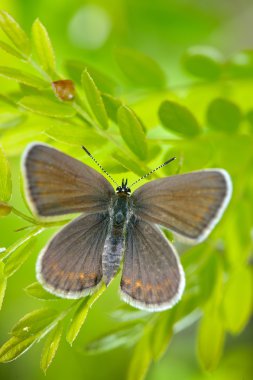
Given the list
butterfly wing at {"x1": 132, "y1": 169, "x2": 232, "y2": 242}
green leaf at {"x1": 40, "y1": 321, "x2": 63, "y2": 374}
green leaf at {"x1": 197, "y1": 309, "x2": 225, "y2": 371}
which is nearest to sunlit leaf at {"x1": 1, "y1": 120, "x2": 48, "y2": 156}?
butterfly wing at {"x1": 132, "y1": 169, "x2": 232, "y2": 242}

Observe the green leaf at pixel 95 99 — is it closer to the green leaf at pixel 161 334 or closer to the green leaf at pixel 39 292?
the green leaf at pixel 39 292

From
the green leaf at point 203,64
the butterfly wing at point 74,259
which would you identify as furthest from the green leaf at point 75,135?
the green leaf at point 203,64

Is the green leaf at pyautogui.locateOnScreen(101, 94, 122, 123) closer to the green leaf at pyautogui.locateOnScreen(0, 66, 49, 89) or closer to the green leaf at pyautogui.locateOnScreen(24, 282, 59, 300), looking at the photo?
the green leaf at pyautogui.locateOnScreen(0, 66, 49, 89)

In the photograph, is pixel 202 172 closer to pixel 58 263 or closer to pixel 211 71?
pixel 58 263

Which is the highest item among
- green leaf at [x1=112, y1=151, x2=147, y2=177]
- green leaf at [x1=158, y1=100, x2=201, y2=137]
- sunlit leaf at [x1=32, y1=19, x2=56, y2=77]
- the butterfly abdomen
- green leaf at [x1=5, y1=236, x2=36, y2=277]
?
sunlit leaf at [x1=32, y1=19, x2=56, y2=77]

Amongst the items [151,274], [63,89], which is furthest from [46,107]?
[151,274]

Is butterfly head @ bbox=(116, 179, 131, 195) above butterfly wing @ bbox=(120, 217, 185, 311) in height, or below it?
above
